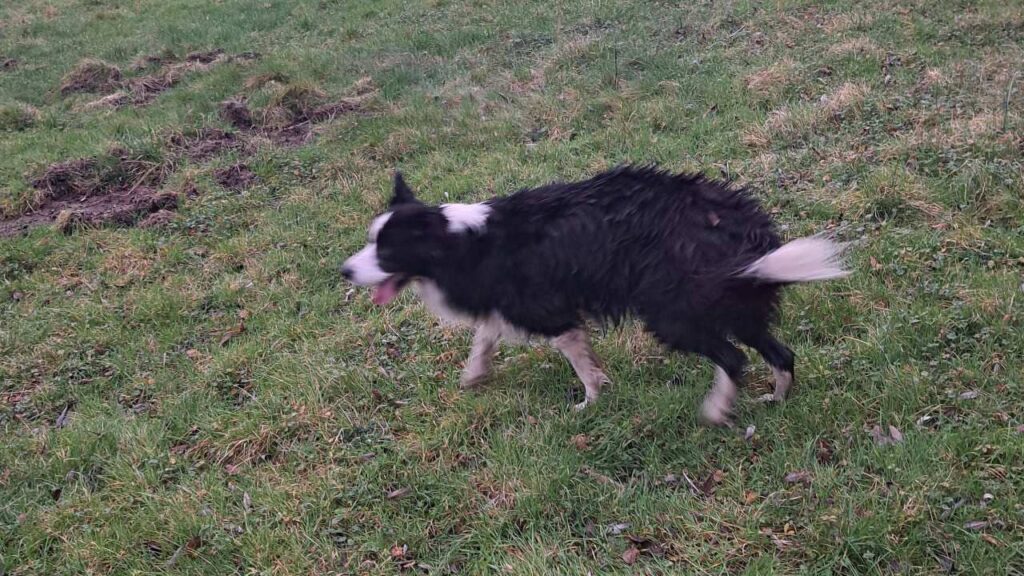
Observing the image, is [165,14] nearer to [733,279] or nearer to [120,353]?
[120,353]

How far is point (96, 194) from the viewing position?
7176 mm

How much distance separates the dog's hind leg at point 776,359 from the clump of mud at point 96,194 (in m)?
5.57

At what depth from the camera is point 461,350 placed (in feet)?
14.0

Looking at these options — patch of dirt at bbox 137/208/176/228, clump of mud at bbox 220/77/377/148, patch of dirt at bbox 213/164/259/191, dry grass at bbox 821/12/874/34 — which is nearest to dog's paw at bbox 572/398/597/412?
patch of dirt at bbox 137/208/176/228

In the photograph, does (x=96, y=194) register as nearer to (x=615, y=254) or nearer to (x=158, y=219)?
(x=158, y=219)

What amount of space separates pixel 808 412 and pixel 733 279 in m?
0.74

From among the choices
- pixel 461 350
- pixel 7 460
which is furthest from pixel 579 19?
pixel 7 460

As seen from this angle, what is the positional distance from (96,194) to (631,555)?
670 centimetres

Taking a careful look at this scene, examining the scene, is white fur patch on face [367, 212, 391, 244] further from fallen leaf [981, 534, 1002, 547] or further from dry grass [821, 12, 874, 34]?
dry grass [821, 12, 874, 34]

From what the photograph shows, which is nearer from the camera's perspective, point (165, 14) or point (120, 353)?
point (120, 353)

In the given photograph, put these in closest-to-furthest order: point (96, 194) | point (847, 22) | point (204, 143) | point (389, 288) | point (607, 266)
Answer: point (607, 266) → point (389, 288) → point (96, 194) → point (847, 22) → point (204, 143)

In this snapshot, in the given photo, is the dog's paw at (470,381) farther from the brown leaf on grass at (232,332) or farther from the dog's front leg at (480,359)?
the brown leaf on grass at (232,332)

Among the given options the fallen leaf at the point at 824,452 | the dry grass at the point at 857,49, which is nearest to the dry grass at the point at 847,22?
the dry grass at the point at 857,49

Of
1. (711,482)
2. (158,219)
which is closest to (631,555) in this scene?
(711,482)
